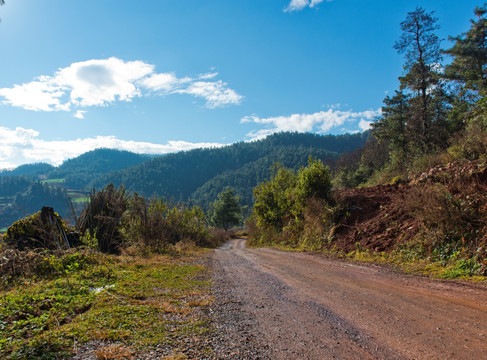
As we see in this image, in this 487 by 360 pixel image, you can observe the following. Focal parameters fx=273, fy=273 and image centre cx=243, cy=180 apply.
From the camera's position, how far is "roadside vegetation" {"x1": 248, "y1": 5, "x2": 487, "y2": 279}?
698 centimetres

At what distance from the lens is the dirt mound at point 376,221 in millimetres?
9148

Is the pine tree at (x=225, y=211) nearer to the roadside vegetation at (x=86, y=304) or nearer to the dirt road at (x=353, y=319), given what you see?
the roadside vegetation at (x=86, y=304)

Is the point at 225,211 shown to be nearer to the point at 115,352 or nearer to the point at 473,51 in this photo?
the point at 473,51

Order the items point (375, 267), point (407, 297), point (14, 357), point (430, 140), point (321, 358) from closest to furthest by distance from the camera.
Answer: point (14, 357), point (321, 358), point (407, 297), point (375, 267), point (430, 140)

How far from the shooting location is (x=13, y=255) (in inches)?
235

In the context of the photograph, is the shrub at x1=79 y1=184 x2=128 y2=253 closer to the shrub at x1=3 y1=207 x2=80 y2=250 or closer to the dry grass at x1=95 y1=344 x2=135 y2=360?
the shrub at x1=3 y1=207 x2=80 y2=250

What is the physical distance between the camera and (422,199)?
27.2 feet

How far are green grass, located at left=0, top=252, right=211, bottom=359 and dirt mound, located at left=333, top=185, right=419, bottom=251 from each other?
6.59 meters

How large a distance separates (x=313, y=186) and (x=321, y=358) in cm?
1478

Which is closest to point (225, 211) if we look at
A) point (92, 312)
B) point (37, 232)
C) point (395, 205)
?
point (395, 205)

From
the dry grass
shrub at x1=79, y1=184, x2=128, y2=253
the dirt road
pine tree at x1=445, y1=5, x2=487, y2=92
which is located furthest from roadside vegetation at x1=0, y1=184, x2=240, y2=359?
pine tree at x1=445, y1=5, x2=487, y2=92

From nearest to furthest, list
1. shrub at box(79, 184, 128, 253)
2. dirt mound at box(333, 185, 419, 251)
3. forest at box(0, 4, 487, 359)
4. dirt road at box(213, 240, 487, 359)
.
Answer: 1. dirt road at box(213, 240, 487, 359)
2. forest at box(0, 4, 487, 359)
3. dirt mound at box(333, 185, 419, 251)
4. shrub at box(79, 184, 128, 253)

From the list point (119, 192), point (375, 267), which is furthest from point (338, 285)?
point (119, 192)

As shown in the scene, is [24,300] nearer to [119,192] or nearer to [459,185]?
[119,192]
